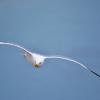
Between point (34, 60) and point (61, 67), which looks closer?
point (34, 60)

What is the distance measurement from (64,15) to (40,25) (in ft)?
0.50

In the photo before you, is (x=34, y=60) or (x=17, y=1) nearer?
(x=34, y=60)

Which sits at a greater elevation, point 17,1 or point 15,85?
point 17,1

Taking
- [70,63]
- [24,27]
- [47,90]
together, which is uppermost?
[24,27]

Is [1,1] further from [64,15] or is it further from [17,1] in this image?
[64,15]

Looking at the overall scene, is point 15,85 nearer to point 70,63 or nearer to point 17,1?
point 70,63

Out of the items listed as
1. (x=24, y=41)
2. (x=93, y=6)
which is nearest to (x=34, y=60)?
(x=24, y=41)

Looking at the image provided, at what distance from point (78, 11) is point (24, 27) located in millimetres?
329

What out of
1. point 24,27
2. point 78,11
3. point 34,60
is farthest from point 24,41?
point 78,11

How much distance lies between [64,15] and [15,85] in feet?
1.66

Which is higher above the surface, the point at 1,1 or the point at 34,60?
the point at 1,1

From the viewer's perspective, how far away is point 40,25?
79.6 inches

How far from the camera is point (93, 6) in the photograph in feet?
6.55

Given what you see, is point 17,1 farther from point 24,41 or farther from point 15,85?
point 15,85
